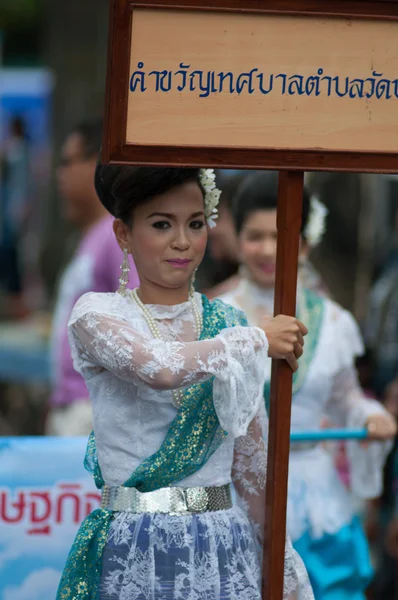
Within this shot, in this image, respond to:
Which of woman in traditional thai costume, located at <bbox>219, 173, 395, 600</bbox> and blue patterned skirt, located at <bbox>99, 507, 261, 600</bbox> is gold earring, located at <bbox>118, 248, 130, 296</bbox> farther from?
woman in traditional thai costume, located at <bbox>219, 173, 395, 600</bbox>

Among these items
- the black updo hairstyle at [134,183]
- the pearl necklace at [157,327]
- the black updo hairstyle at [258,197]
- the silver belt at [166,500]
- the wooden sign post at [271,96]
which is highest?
the black updo hairstyle at [258,197]

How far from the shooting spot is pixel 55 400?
5.82 m

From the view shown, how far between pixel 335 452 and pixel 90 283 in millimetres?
1406

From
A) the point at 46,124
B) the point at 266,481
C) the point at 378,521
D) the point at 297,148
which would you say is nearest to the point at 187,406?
the point at 266,481

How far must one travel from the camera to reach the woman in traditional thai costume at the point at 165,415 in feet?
9.77

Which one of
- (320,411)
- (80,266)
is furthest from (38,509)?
(80,266)

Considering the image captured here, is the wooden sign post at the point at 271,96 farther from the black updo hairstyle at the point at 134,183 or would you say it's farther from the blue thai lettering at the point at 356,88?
the black updo hairstyle at the point at 134,183

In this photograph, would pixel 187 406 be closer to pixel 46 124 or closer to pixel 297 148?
pixel 297 148

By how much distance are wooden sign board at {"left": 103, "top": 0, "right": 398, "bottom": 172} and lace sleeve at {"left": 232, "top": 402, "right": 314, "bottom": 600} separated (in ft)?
2.57

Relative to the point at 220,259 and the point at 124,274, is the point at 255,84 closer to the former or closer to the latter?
the point at 124,274

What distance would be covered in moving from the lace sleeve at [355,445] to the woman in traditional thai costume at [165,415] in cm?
148

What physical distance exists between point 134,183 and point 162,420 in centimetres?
62

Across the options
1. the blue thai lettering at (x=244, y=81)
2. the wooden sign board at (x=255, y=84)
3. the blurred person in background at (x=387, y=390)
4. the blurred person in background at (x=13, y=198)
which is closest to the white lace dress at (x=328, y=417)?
the blurred person in background at (x=387, y=390)

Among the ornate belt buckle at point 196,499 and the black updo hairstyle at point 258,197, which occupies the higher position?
the black updo hairstyle at point 258,197
